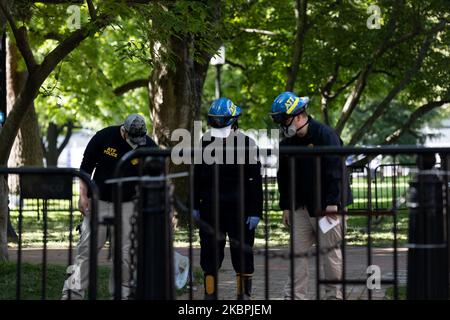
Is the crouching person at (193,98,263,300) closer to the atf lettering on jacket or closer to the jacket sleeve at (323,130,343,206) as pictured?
the jacket sleeve at (323,130,343,206)

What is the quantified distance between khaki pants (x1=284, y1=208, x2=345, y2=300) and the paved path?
0.24m

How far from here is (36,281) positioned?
34.5 ft

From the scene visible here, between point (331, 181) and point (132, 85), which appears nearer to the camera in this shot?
point (331, 181)

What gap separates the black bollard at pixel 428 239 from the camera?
6.37 m

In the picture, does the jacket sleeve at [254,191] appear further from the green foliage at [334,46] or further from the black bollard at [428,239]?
the green foliage at [334,46]

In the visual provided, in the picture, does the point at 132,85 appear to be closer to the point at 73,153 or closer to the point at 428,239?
the point at 428,239

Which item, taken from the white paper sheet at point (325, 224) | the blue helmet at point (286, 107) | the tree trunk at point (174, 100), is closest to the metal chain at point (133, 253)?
the white paper sheet at point (325, 224)

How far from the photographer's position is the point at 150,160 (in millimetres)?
6246

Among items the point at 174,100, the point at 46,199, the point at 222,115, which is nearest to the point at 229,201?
the point at 222,115

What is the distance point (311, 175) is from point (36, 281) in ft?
11.8

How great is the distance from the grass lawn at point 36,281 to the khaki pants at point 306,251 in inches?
50.5

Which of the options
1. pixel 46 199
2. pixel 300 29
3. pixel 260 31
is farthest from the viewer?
pixel 260 31

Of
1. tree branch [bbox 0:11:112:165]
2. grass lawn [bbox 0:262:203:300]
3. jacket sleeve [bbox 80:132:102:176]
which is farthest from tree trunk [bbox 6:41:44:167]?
jacket sleeve [bbox 80:132:102:176]
